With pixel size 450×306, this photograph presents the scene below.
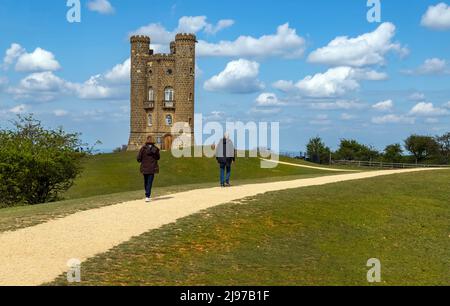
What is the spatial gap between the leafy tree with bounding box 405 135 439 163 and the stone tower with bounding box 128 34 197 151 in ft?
124

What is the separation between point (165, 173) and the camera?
4909cm

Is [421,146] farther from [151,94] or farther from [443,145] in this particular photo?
[151,94]

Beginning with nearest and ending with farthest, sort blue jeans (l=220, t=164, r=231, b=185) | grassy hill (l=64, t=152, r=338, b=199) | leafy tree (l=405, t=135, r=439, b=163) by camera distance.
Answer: blue jeans (l=220, t=164, r=231, b=185), grassy hill (l=64, t=152, r=338, b=199), leafy tree (l=405, t=135, r=439, b=163)

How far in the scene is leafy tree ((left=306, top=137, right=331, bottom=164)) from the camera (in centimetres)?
8562

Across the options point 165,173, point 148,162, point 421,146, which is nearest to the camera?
point 148,162

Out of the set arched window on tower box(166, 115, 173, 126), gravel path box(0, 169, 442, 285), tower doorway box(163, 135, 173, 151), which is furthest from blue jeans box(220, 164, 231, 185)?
arched window on tower box(166, 115, 173, 126)

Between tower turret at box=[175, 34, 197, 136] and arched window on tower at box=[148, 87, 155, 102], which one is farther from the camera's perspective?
arched window on tower at box=[148, 87, 155, 102]

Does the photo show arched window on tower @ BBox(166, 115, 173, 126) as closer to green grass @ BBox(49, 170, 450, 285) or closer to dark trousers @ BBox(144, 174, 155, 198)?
green grass @ BBox(49, 170, 450, 285)

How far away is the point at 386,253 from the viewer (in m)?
15.1

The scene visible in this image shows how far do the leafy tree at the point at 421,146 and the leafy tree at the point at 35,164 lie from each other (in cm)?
7191

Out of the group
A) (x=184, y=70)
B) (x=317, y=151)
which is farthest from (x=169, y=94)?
(x=317, y=151)

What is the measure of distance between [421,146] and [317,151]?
1739 centimetres
